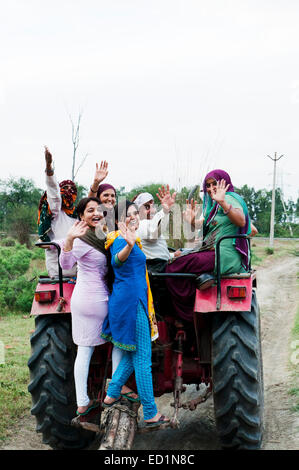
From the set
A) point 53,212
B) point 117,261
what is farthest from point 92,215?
point 53,212

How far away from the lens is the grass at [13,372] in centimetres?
522

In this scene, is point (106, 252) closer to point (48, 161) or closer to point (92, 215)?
point (92, 215)

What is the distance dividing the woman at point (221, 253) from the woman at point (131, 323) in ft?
1.41

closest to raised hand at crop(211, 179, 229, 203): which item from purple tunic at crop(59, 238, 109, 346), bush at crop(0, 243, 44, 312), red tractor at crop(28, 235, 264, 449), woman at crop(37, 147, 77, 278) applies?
red tractor at crop(28, 235, 264, 449)

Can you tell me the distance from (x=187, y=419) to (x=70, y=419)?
63.0 inches

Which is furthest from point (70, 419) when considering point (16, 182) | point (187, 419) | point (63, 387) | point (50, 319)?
point (16, 182)

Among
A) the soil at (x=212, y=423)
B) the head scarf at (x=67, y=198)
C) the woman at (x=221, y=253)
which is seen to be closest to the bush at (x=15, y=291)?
the soil at (x=212, y=423)

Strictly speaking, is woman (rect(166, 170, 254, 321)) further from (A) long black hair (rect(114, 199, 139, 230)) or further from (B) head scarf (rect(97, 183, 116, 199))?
(B) head scarf (rect(97, 183, 116, 199))

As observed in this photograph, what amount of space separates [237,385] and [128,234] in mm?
1366

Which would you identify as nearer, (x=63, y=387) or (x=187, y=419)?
(x=63, y=387)

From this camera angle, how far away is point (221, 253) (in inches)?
164

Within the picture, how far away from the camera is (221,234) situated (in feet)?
14.2

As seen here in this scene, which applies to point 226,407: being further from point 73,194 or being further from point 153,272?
point 73,194

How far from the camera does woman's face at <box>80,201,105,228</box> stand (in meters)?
4.02
